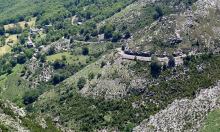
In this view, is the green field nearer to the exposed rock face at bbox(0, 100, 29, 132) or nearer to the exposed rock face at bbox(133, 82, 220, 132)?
the exposed rock face at bbox(133, 82, 220, 132)

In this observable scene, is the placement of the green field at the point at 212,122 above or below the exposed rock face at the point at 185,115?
above

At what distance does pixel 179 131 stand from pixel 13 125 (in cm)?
5174

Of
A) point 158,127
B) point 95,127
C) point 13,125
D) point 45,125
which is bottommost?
point 95,127

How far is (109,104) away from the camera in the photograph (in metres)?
199

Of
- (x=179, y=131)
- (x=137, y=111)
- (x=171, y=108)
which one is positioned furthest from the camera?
(x=137, y=111)

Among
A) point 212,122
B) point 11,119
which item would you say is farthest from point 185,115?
point 11,119

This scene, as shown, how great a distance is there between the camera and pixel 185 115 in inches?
6501

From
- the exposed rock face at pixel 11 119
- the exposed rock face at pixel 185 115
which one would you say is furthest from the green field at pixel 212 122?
the exposed rock face at pixel 11 119

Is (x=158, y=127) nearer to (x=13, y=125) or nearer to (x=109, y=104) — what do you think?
(x=109, y=104)

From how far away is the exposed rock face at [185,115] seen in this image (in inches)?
6344

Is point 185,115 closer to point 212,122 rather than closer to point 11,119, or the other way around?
point 212,122

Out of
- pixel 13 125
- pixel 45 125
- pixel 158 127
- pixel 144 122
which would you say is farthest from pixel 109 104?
pixel 13 125

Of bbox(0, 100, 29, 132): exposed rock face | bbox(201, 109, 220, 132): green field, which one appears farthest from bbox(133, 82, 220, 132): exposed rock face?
bbox(0, 100, 29, 132): exposed rock face

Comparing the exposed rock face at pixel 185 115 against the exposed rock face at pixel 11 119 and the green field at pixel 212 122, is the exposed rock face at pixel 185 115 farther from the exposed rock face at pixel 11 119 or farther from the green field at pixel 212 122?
the exposed rock face at pixel 11 119
